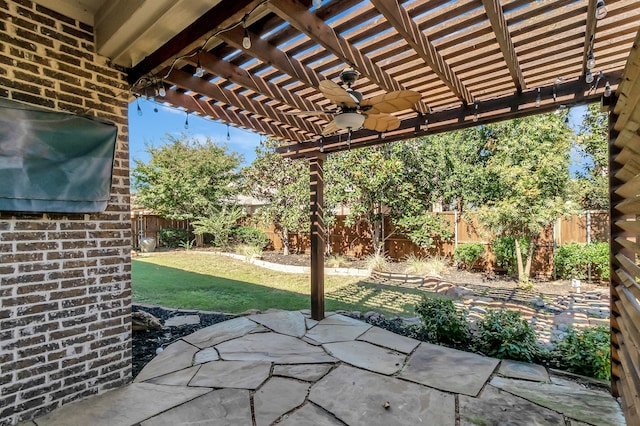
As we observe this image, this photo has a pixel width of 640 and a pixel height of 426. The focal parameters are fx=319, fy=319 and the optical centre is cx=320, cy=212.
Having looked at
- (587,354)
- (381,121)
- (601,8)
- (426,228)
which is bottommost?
(587,354)

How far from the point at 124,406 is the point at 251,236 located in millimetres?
9193

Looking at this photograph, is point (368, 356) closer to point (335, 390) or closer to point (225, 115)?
point (335, 390)

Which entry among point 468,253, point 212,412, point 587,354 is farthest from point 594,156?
point 212,412

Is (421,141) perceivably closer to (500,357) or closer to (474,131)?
(474,131)

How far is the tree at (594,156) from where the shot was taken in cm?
825

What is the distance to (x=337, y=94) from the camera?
2.30 meters

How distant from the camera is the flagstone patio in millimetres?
2189

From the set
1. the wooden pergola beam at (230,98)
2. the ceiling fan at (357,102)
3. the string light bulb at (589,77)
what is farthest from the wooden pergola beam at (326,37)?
the string light bulb at (589,77)

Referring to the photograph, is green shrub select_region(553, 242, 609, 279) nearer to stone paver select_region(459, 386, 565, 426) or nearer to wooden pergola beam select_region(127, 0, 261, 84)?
stone paver select_region(459, 386, 565, 426)

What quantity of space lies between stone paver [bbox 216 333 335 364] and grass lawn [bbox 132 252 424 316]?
4.40 ft

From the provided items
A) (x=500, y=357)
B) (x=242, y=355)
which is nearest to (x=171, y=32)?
(x=242, y=355)

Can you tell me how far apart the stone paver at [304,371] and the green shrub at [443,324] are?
1.43 meters

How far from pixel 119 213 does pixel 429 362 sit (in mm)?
3117

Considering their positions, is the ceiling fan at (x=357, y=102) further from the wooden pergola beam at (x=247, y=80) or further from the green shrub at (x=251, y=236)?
the green shrub at (x=251, y=236)
